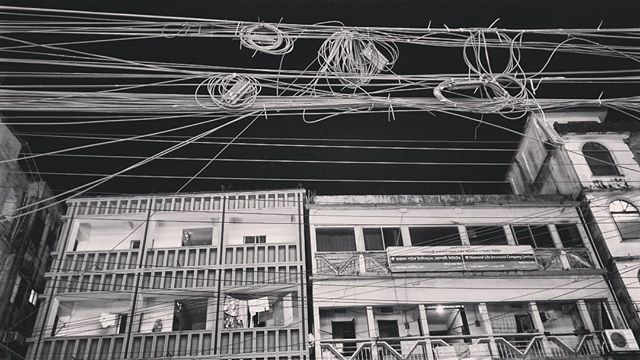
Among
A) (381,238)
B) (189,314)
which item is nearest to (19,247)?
(189,314)

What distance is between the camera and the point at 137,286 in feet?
58.2

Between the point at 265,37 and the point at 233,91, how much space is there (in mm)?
1396

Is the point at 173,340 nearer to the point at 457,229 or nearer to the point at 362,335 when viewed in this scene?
the point at 362,335

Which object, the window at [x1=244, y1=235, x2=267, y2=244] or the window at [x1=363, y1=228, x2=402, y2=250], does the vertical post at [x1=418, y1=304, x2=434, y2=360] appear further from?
the window at [x1=244, y1=235, x2=267, y2=244]

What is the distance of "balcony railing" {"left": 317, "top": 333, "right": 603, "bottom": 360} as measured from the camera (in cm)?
1608

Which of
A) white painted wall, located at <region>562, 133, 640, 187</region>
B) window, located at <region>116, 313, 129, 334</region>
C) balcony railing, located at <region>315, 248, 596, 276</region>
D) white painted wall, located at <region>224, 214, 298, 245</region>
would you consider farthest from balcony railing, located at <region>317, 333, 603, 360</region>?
window, located at <region>116, 313, 129, 334</region>

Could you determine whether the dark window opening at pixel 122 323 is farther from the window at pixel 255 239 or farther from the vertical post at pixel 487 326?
the vertical post at pixel 487 326

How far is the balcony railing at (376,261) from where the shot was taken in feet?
59.5

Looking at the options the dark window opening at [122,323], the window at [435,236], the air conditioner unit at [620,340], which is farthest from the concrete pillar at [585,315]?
the dark window opening at [122,323]

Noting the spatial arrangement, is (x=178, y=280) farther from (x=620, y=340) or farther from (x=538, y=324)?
(x=620, y=340)

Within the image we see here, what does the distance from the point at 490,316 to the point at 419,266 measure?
3234 mm

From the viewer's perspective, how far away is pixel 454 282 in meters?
18.2

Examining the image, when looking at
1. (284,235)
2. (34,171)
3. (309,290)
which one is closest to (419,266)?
(309,290)

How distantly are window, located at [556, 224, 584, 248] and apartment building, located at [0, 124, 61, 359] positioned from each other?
21045 mm
